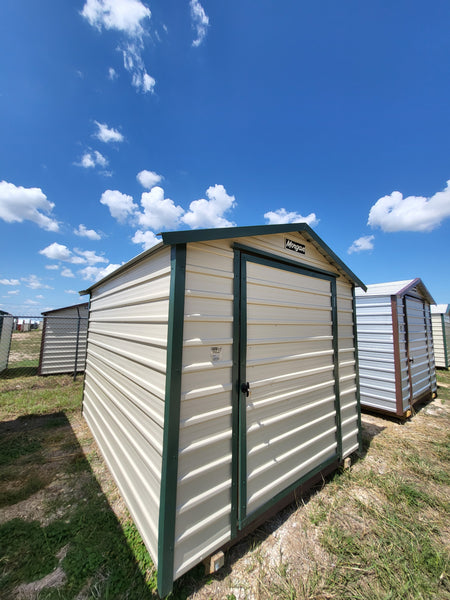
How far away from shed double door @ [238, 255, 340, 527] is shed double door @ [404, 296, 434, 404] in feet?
11.8

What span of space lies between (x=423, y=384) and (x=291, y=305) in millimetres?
6063

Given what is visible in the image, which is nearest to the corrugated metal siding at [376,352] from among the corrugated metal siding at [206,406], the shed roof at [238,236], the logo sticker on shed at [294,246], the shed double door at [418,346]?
the shed double door at [418,346]

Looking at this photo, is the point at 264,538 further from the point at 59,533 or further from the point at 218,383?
the point at 59,533

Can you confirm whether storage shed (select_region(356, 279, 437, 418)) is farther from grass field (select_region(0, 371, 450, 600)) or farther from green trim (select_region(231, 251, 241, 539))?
green trim (select_region(231, 251, 241, 539))

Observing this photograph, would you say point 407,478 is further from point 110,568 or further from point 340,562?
point 110,568

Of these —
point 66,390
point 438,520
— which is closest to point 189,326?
point 438,520

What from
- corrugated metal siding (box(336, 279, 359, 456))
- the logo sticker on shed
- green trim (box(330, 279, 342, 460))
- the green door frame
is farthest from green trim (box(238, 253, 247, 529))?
corrugated metal siding (box(336, 279, 359, 456))

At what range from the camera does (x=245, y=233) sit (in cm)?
225

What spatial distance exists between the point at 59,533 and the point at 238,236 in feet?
11.3

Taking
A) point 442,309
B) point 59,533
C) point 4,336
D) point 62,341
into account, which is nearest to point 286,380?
point 59,533

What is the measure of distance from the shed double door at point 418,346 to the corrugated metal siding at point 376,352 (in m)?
0.59

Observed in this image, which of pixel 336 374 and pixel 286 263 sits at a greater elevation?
pixel 286 263

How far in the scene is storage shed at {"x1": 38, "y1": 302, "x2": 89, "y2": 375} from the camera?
8266 millimetres

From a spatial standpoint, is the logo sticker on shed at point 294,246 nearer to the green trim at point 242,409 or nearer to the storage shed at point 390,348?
the green trim at point 242,409
